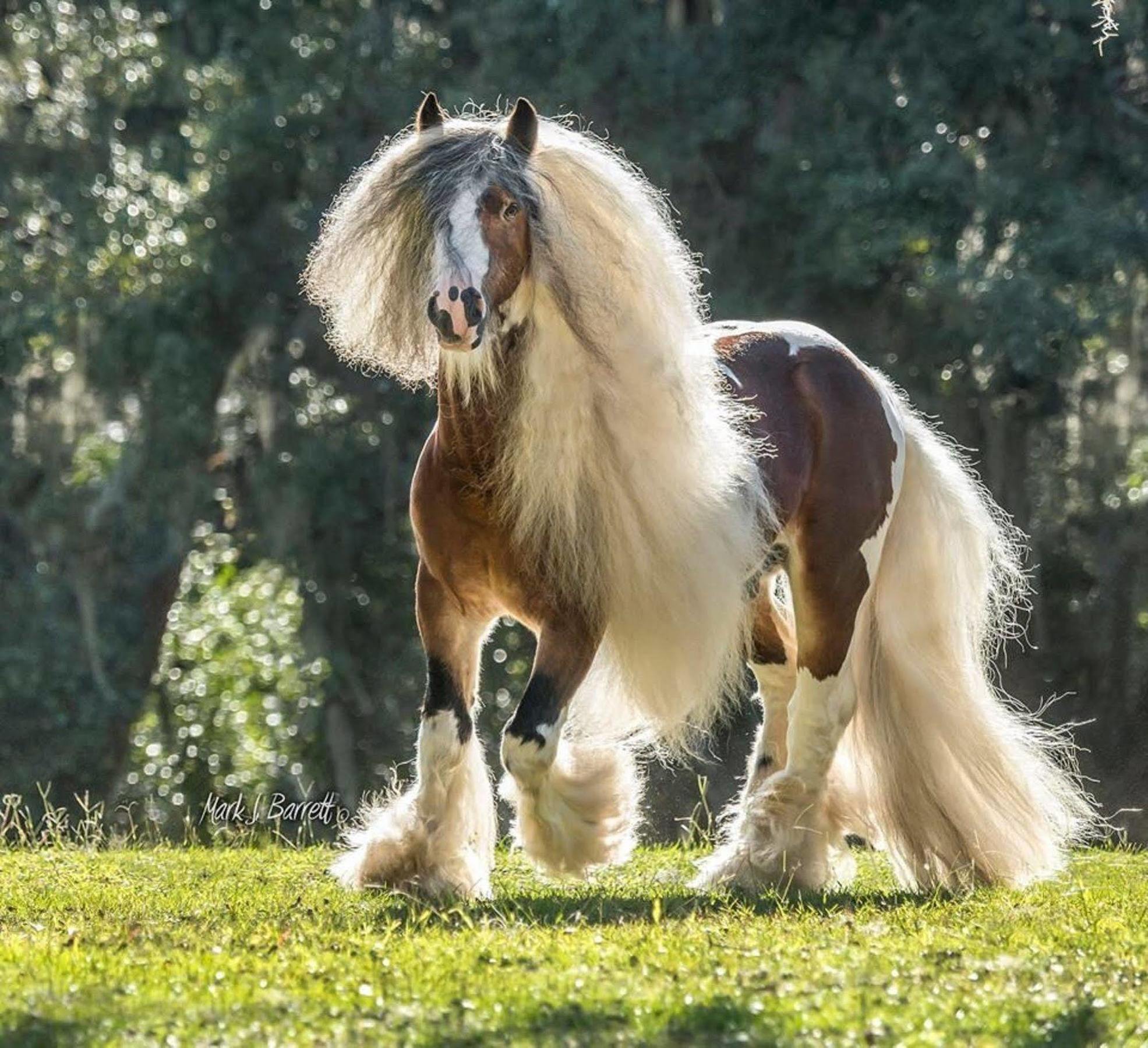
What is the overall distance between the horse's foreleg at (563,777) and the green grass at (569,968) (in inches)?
7.0

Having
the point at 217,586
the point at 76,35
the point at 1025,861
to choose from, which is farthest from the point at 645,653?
the point at 217,586

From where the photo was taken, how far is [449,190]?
593cm

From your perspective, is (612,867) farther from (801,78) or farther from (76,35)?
(76,35)

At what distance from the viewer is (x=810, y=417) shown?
7324 millimetres

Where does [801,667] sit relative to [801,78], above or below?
below

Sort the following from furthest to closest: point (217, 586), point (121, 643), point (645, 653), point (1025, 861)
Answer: point (217, 586) → point (121, 643) → point (1025, 861) → point (645, 653)

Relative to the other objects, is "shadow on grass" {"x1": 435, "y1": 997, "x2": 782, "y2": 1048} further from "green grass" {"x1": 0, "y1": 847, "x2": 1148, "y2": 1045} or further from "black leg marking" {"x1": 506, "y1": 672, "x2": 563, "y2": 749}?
"black leg marking" {"x1": 506, "y1": 672, "x2": 563, "y2": 749}

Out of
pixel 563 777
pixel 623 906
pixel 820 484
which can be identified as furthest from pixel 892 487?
pixel 623 906

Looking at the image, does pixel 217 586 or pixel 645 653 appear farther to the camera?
pixel 217 586

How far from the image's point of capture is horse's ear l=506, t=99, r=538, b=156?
6.16 m

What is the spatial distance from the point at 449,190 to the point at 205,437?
39.7 ft

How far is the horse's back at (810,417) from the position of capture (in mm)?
7133

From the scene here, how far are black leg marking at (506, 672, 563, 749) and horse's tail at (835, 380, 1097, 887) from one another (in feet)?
5.44

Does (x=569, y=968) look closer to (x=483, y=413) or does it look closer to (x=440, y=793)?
(x=440, y=793)
